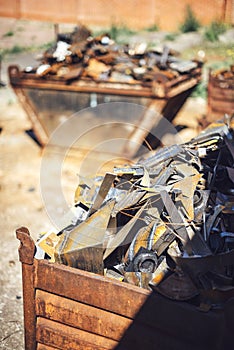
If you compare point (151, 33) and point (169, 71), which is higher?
point (169, 71)

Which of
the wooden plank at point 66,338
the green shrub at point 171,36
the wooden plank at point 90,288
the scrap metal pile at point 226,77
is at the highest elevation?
the wooden plank at point 90,288

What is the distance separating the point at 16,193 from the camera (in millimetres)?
6066

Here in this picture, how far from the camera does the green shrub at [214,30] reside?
18.3 m

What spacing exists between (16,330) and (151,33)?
61.6 ft

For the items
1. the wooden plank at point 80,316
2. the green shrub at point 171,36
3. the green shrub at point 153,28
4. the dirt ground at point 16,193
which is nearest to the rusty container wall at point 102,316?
the wooden plank at point 80,316

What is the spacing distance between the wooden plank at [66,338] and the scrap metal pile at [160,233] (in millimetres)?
346

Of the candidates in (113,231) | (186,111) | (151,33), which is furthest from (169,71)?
(151,33)

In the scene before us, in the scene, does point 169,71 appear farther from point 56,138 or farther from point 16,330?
point 16,330

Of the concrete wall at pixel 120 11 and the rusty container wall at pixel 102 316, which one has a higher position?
the rusty container wall at pixel 102 316

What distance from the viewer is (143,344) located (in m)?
2.16

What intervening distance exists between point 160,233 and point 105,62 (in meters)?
5.17

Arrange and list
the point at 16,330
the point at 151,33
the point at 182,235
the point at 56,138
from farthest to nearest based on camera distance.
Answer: the point at 151,33, the point at 56,138, the point at 16,330, the point at 182,235

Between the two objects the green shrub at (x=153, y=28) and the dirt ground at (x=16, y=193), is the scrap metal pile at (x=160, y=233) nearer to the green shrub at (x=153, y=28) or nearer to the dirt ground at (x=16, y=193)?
the dirt ground at (x=16, y=193)

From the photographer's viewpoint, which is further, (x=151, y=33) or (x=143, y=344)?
(x=151, y=33)
